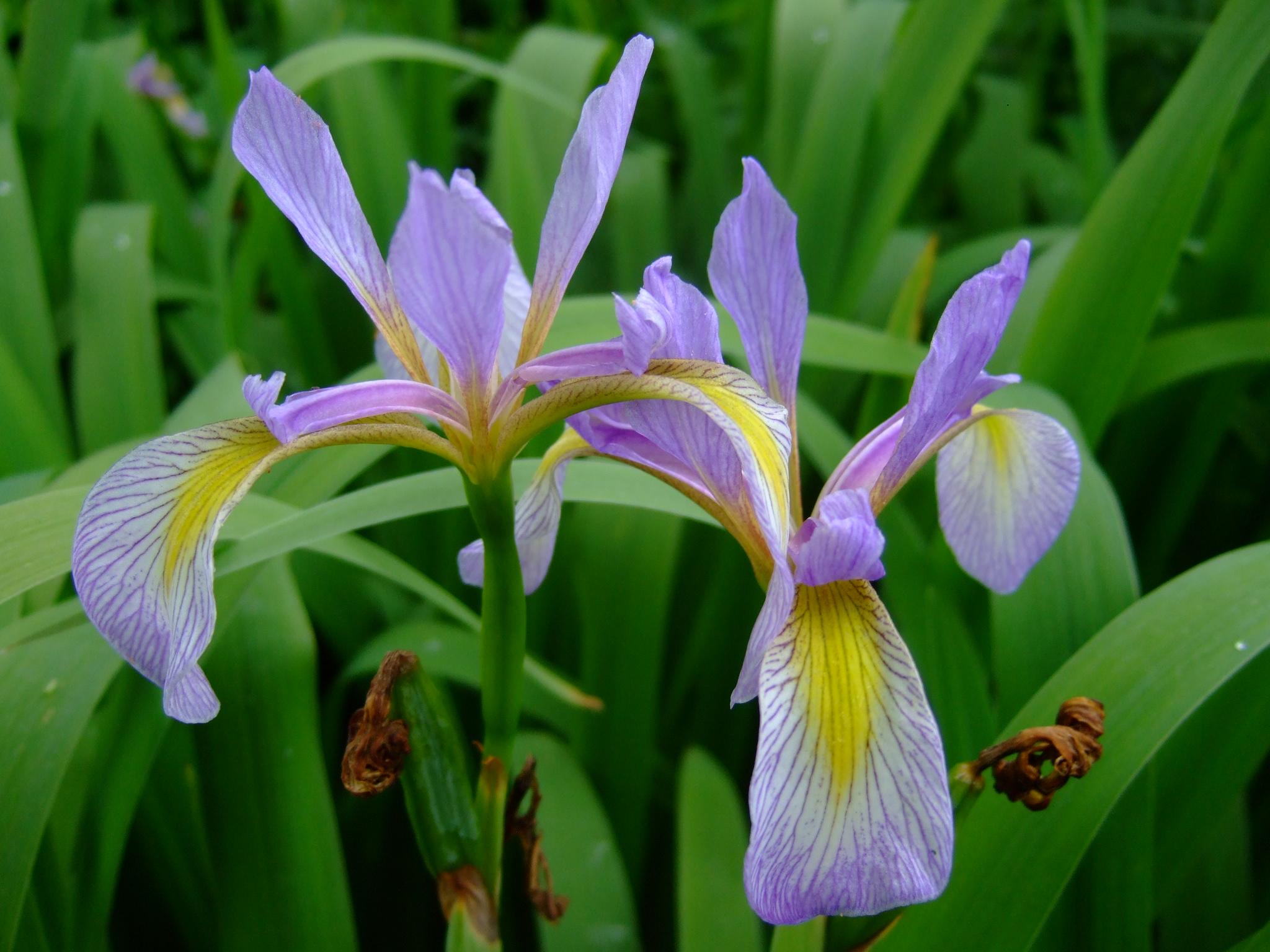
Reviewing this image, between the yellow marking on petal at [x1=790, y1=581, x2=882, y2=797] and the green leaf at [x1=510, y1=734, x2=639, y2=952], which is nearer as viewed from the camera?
the yellow marking on petal at [x1=790, y1=581, x2=882, y2=797]

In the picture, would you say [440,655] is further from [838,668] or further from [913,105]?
[913,105]

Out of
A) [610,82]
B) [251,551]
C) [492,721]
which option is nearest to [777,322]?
[610,82]

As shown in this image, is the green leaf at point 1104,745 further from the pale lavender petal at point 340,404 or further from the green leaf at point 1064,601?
the pale lavender petal at point 340,404

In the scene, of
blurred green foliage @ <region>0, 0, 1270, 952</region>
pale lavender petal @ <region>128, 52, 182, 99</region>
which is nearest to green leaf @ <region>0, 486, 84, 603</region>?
blurred green foliage @ <region>0, 0, 1270, 952</region>

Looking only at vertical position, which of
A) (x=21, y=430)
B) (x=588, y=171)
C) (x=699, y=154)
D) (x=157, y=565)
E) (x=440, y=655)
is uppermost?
(x=588, y=171)

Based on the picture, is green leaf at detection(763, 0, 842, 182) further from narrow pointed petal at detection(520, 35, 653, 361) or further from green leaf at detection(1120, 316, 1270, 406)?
narrow pointed petal at detection(520, 35, 653, 361)

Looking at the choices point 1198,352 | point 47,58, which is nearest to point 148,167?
point 47,58
